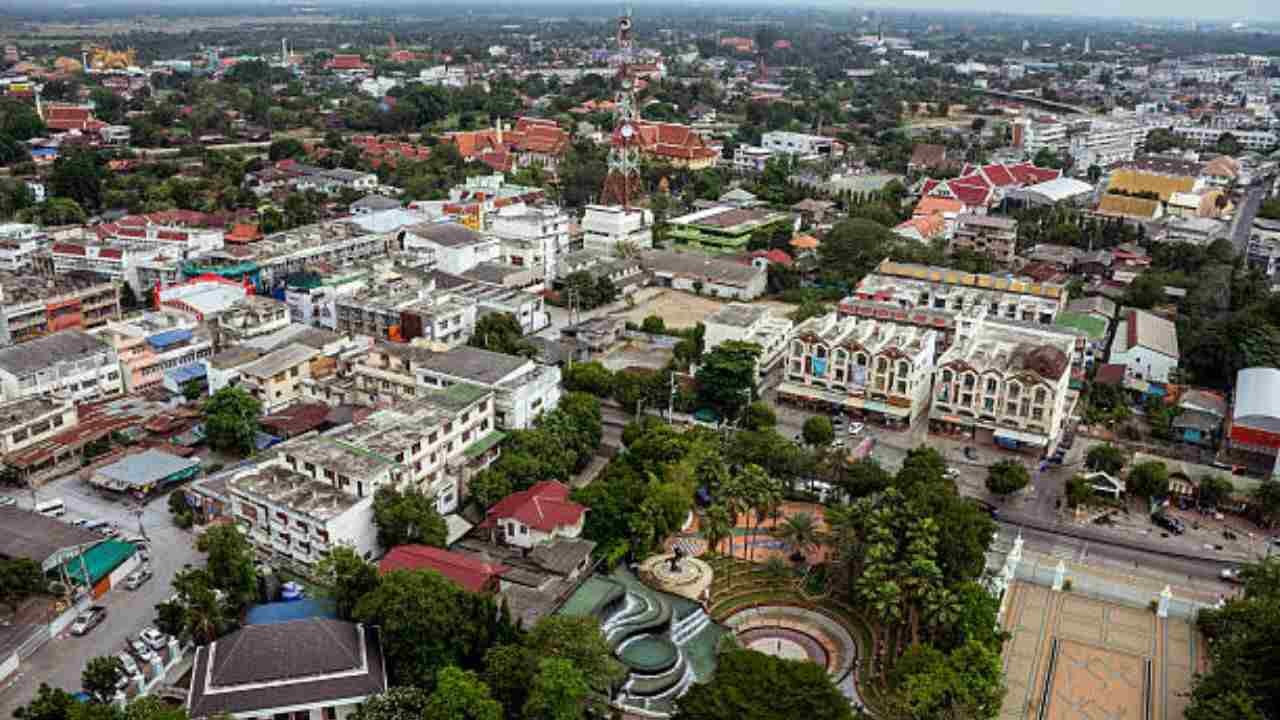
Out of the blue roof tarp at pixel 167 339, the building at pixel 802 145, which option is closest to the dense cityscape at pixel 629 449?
the blue roof tarp at pixel 167 339

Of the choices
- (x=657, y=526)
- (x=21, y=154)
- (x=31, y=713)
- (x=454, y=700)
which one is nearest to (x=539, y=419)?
(x=657, y=526)

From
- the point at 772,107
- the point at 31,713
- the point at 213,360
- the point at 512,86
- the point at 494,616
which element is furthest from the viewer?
the point at 512,86

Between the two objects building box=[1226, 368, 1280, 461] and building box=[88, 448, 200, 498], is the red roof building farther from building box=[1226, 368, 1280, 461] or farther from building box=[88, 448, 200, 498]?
building box=[1226, 368, 1280, 461]

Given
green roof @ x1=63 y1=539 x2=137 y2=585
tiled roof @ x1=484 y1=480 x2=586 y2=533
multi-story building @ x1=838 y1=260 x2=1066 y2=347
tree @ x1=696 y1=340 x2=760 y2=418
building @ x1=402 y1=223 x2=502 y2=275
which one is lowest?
green roof @ x1=63 y1=539 x2=137 y2=585

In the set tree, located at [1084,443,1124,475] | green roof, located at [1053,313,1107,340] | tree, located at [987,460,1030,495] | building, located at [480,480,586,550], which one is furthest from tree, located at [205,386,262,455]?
green roof, located at [1053,313,1107,340]

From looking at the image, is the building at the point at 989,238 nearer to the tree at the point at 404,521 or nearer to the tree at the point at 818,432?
the tree at the point at 818,432

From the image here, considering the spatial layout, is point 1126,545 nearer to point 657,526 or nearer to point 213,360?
point 657,526

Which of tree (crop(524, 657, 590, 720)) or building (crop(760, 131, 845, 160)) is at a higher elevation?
building (crop(760, 131, 845, 160))
